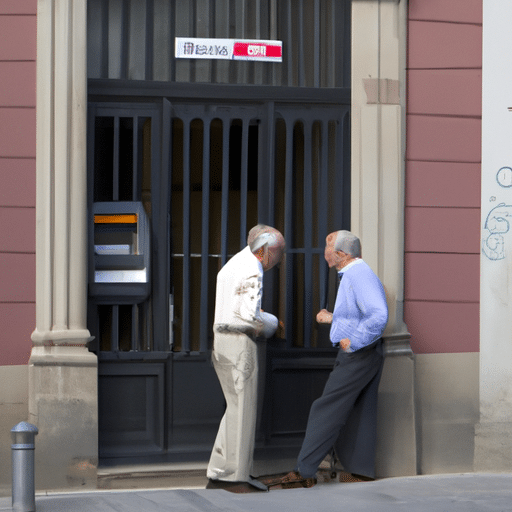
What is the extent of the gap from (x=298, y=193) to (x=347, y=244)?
3.46ft

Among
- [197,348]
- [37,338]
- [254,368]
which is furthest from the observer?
[197,348]

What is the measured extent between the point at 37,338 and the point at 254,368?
1.60 metres

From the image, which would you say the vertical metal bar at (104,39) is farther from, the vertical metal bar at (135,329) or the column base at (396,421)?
the column base at (396,421)

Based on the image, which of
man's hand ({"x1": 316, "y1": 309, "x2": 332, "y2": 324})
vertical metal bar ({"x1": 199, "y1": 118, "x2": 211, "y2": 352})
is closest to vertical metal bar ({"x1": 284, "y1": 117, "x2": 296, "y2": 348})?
vertical metal bar ({"x1": 199, "y1": 118, "x2": 211, "y2": 352})

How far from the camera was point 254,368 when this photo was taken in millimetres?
6266

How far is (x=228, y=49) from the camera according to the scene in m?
7.28

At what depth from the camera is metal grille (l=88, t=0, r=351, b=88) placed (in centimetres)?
721

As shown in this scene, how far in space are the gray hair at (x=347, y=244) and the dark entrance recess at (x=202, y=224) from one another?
0.87 m

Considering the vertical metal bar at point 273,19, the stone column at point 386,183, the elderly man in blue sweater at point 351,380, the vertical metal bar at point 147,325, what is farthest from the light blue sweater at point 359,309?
the vertical metal bar at point 273,19

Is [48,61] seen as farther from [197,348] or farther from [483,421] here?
[483,421]

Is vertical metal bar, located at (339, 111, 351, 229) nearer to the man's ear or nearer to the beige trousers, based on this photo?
the man's ear

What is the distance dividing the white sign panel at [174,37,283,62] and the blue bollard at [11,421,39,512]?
10.5 ft

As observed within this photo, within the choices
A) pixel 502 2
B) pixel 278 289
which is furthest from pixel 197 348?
pixel 502 2

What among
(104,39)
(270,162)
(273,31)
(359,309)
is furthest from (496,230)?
(104,39)
